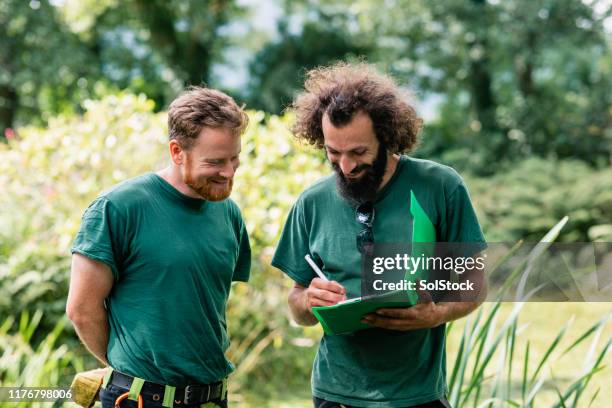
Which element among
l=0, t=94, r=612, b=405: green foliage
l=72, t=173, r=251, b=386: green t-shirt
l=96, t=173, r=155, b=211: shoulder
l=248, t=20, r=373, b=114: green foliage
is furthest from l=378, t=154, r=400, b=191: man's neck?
l=248, t=20, r=373, b=114: green foliage

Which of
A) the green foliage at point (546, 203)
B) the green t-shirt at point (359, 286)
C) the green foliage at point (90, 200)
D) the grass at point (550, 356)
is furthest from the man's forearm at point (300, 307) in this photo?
the green foliage at point (546, 203)

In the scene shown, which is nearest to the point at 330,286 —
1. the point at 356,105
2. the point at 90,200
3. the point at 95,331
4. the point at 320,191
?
the point at 320,191

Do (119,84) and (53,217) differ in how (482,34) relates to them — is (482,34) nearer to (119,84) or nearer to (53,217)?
(119,84)

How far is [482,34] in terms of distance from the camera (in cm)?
1497

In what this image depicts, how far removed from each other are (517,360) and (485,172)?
6.85 metres

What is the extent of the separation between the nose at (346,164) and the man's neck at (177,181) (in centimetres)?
51

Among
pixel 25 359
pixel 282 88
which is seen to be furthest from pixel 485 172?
pixel 25 359

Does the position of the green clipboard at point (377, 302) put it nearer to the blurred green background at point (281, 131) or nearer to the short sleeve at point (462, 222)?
the short sleeve at point (462, 222)

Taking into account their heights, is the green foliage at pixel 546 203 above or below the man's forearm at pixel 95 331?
above

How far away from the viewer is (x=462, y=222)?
2537 mm

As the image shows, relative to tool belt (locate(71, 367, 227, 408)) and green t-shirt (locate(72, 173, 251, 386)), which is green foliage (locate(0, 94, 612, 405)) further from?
green t-shirt (locate(72, 173, 251, 386))

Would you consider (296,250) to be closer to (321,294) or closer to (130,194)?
(321,294)

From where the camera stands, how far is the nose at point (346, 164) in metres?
2.51

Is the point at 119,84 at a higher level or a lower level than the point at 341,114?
higher
